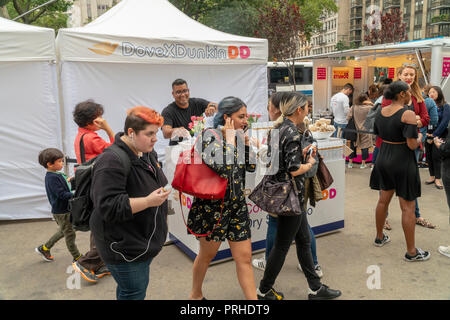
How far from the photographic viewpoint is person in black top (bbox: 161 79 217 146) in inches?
170

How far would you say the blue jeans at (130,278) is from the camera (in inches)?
78.9

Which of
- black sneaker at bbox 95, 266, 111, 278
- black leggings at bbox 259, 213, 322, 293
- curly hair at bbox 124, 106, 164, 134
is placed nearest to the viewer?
curly hair at bbox 124, 106, 164, 134

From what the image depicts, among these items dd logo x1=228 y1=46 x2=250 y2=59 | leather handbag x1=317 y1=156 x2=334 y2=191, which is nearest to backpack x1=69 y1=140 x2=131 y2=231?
leather handbag x1=317 y1=156 x2=334 y2=191

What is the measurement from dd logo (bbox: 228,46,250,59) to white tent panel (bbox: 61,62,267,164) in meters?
0.26

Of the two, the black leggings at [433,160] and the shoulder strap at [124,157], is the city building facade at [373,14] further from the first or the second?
the shoulder strap at [124,157]

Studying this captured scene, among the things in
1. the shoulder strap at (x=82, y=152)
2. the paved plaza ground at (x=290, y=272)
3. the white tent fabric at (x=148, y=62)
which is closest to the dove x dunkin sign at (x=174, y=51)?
the white tent fabric at (x=148, y=62)

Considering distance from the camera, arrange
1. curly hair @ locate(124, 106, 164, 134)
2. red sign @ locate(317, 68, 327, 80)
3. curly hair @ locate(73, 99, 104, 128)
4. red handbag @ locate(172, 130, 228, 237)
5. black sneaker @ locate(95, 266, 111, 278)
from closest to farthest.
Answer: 1. curly hair @ locate(124, 106, 164, 134)
2. red handbag @ locate(172, 130, 228, 237)
3. curly hair @ locate(73, 99, 104, 128)
4. black sneaker @ locate(95, 266, 111, 278)
5. red sign @ locate(317, 68, 327, 80)

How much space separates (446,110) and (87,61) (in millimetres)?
5687

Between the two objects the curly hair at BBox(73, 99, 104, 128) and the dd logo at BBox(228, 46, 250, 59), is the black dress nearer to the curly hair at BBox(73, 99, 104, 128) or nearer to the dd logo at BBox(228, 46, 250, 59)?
the curly hair at BBox(73, 99, 104, 128)

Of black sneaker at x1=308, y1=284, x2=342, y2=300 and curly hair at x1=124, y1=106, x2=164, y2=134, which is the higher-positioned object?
curly hair at x1=124, y1=106, x2=164, y2=134

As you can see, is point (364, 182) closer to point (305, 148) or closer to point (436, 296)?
point (436, 296)

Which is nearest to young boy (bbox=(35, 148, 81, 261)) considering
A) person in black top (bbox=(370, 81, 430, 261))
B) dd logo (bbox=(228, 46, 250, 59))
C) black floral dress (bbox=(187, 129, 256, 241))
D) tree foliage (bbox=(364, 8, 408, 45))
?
black floral dress (bbox=(187, 129, 256, 241))

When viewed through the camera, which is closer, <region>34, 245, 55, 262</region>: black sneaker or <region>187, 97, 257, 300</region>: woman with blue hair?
<region>187, 97, 257, 300</region>: woman with blue hair

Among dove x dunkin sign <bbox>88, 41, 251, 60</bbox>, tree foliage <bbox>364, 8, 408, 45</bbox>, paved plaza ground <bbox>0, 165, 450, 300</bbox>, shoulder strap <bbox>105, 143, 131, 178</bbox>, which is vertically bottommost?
paved plaza ground <bbox>0, 165, 450, 300</bbox>
